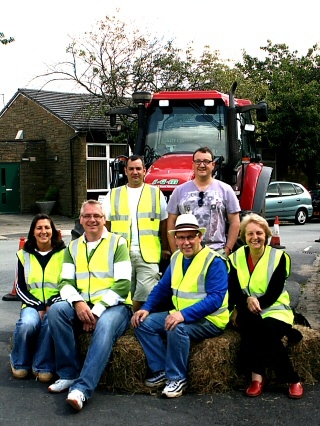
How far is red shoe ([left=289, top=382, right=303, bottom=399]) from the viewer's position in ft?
16.9

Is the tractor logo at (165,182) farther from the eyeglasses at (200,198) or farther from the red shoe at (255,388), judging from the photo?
the red shoe at (255,388)

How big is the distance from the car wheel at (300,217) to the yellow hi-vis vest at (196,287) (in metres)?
18.9

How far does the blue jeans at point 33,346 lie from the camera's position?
569 centimetres

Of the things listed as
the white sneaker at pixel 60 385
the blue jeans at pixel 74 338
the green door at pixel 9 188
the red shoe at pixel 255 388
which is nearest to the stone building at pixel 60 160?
the green door at pixel 9 188

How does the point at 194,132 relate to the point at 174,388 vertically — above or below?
above

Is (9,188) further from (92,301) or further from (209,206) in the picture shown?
(92,301)

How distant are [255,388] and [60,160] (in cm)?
2355

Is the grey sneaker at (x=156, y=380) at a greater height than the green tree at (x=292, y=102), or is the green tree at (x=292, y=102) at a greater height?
the green tree at (x=292, y=102)

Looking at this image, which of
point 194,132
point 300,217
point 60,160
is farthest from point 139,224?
point 60,160

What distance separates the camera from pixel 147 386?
5430mm

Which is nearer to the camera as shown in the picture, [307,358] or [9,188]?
[307,358]

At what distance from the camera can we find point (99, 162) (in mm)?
27953

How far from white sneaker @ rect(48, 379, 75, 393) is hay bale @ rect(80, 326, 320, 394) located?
28 cm

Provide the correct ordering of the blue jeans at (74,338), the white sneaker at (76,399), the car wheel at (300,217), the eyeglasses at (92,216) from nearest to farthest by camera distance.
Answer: the white sneaker at (76,399), the blue jeans at (74,338), the eyeglasses at (92,216), the car wheel at (300,217)
